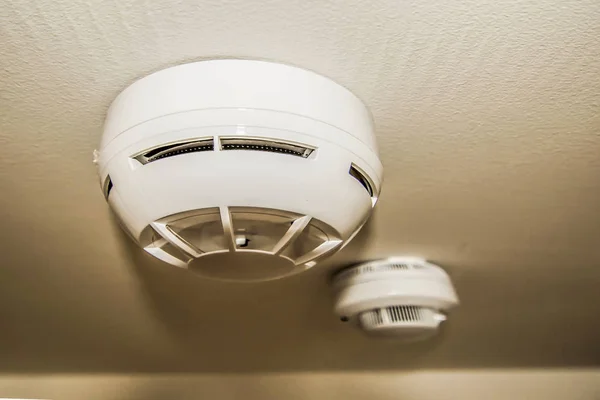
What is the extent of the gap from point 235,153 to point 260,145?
0.03 meters

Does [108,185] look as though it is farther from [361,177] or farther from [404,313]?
[404,313]

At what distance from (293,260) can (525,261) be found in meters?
0.54

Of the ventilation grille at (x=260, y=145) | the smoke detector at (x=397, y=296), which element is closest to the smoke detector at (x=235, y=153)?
the ventilation grille at (x=260, y=145)

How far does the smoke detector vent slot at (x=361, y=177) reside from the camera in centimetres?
52

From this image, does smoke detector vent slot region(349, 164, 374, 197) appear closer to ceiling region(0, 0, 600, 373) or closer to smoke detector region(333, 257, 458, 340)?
ceiling region(0, 0, 600, 373)

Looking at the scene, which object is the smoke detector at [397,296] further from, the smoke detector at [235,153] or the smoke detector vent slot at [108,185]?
the smoke detector vent slot at [108,185]

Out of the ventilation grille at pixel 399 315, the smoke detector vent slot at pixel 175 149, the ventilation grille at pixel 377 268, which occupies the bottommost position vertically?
the ventilation grille at pixel 399 315

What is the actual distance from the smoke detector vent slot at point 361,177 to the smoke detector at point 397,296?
1.14 feet

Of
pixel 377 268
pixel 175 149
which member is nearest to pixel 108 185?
pixel 175 149

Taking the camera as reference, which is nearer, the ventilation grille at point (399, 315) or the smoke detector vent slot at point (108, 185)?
the smoke detector vent slot at point (108, 185)

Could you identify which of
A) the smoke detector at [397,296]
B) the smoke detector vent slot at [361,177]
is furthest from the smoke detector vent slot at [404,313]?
the smoke detector vent slot at [361,177]

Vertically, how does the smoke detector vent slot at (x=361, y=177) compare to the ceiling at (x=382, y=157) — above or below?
below

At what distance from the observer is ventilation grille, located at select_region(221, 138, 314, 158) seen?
0.47m

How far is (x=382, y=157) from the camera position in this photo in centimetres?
65
